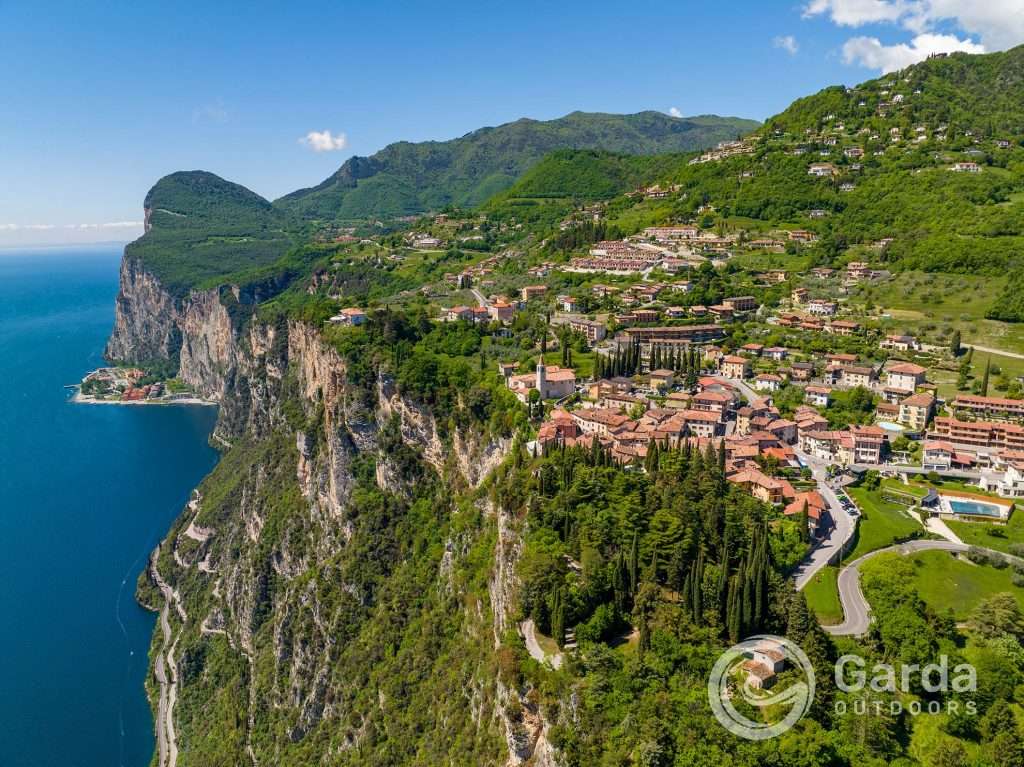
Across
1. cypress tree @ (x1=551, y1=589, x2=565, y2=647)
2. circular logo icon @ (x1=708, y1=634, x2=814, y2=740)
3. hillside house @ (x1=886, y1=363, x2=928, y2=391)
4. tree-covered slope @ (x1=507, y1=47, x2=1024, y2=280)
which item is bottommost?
circular logo icon @ (x1=708, y1=634, x2=814, y2=740)

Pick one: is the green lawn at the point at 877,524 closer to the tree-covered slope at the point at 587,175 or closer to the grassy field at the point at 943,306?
the grassy field at the point at 943,306

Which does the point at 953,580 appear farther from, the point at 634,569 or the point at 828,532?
the point at 634,569

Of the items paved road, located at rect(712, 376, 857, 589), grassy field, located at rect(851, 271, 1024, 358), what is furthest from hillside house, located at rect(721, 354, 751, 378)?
grassy field, located at rect(851, 271, 1024, 358)

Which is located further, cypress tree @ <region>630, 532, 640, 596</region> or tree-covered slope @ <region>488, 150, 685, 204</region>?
tree-covered slope @ <region>488, 150, 685, 204</region>

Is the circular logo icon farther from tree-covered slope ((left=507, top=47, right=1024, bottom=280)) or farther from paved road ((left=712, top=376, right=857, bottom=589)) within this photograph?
tree-covered slope ((left=507, top=47, right=1024, bottom=280))

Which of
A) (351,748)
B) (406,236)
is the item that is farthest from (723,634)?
(406,236)

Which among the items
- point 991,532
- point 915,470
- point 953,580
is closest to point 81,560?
point 915,470

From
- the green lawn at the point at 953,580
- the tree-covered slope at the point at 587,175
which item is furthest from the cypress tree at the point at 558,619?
the tree-covered slope at the point at 587,175
